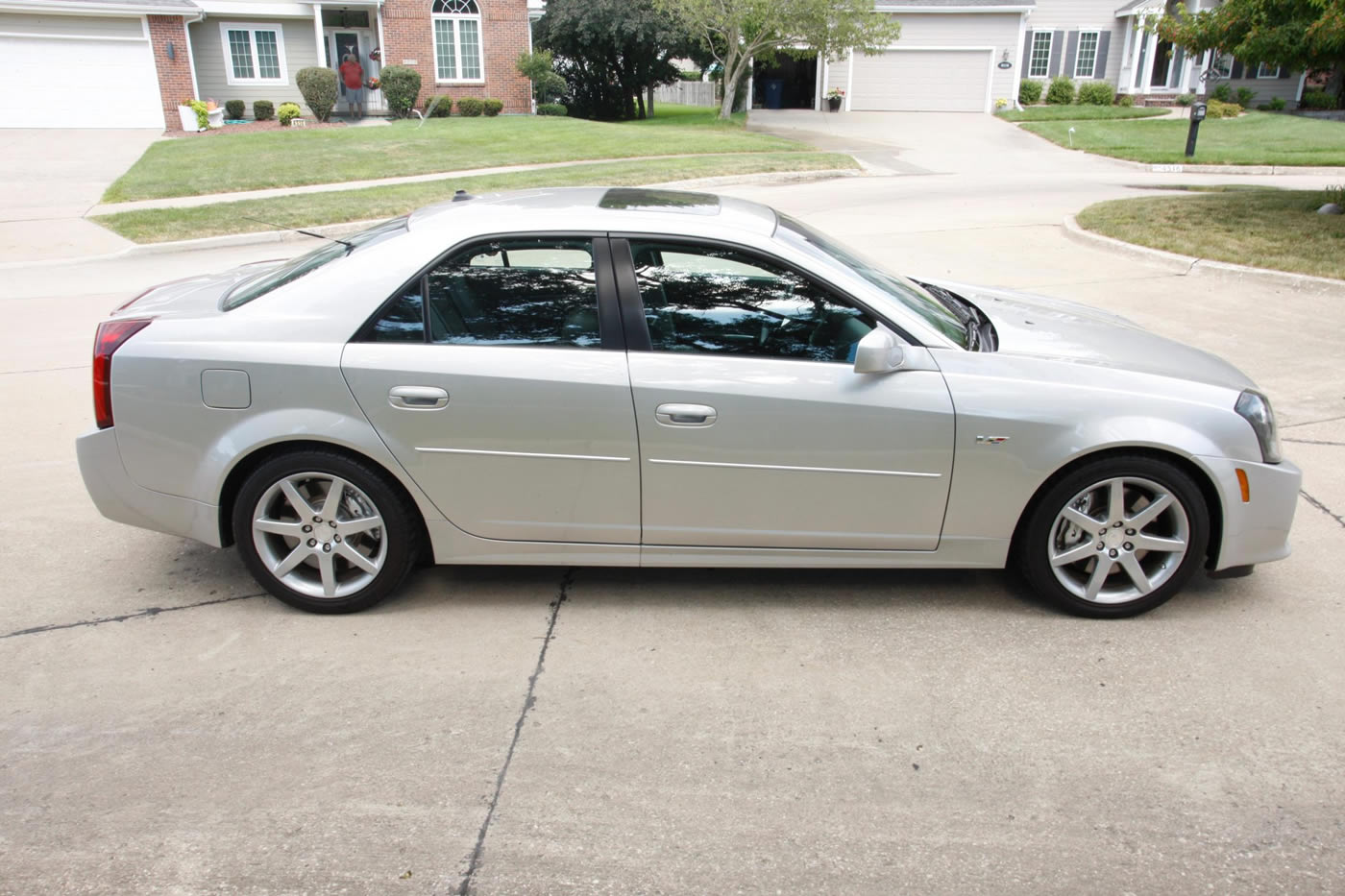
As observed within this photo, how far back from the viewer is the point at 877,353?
381cm

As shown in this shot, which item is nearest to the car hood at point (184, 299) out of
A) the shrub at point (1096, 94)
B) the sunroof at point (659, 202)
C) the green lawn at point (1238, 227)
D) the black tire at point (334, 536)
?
the black tire at point (334, 536)

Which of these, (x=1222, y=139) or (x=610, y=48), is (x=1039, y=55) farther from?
(x=610, y=48)

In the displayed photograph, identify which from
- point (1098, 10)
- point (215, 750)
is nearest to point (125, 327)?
point (215, 750)

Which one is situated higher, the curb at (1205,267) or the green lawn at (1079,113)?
the green lawn at (1079,113)

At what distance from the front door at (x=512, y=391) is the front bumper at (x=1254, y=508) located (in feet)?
7.43

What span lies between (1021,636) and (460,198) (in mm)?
3066

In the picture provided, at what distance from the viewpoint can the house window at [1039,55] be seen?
3797cm

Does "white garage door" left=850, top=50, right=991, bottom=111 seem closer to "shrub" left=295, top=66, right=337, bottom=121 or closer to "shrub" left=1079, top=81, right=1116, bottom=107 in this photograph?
"shrub" left=1079, top=81, right=1116, bottom=107

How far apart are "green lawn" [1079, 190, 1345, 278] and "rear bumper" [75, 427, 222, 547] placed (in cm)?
1029

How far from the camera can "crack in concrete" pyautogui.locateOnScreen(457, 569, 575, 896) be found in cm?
282

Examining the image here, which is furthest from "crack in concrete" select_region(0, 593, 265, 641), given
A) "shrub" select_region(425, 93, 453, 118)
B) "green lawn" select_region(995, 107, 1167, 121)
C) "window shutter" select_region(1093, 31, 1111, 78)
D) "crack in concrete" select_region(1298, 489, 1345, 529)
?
"window shutter" select_region(1093, 31, 1111, 78)

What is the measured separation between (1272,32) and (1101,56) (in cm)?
2857

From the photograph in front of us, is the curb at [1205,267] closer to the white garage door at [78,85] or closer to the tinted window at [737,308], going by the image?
the tinted window at [737,308]

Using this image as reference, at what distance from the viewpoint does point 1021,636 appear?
4.07 m
